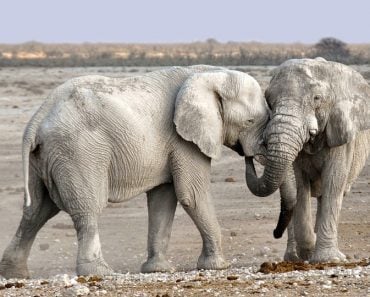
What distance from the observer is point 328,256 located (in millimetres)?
12516

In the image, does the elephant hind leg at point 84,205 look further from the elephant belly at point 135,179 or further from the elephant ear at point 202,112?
the elephant ear at point 202,112

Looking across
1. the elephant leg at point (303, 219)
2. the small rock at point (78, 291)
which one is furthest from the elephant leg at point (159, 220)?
the small rock at point (78, 291)

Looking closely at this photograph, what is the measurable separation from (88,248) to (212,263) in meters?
1.08

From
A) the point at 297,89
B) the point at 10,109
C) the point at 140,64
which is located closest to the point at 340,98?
the point at 297,89

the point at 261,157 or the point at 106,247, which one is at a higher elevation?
the point at 261,157

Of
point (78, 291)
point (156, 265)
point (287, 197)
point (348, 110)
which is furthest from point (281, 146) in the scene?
point (78, 291)

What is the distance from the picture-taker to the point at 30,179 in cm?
1247

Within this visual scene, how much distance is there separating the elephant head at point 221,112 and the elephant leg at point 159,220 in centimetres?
59

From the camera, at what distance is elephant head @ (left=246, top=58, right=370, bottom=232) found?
1220cm

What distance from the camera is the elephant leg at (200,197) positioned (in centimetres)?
1262

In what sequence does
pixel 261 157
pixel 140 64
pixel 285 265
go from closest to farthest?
pixel 285 265 < pixel 261 157 < pixel 140 64

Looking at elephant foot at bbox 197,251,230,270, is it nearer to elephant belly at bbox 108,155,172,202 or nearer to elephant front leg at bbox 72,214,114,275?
elephant belly at bbox 108,155,172,202

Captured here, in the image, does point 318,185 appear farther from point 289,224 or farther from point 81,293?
point 81,293

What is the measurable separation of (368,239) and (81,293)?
14.1ft
